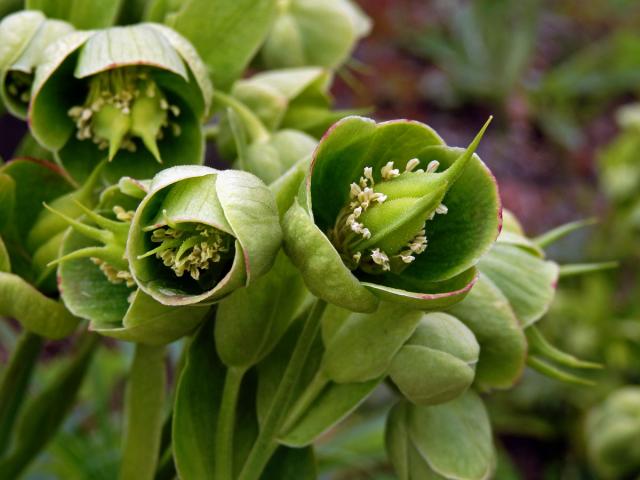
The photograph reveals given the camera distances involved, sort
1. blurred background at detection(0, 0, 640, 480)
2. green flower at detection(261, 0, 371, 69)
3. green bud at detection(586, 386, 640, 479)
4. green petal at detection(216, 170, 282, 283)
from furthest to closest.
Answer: blurred background at detection(0, 0, 640, 480), green bud at detection(586, 386, 640, 479), green flower at detection(261, 0, 371, 69), green petal at detection(216, 170, 282, 283)

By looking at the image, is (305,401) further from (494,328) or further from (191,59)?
(191,59)

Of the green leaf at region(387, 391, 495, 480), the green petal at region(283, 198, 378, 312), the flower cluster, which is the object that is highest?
the green petal at region(283, 198, 378, 312)

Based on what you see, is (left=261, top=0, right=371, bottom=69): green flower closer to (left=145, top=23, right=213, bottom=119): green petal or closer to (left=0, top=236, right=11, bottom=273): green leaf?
(left=145, top=23, right=213, bottom=119): green petal

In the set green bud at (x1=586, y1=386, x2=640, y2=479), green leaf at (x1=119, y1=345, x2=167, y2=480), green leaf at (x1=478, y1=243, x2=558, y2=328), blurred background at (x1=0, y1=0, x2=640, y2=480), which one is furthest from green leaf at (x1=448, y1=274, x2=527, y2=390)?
green bud at (x1=586, y1=386, x2=640, y2=479)

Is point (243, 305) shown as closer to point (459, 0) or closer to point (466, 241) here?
point (466, 241)

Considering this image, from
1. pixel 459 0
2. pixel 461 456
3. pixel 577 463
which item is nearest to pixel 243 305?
pixel 461 456

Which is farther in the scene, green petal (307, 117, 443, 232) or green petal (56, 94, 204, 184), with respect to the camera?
green petal (56, 94, 204, 184)

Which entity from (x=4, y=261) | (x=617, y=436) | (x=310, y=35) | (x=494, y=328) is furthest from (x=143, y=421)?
(x=617, y=436)
